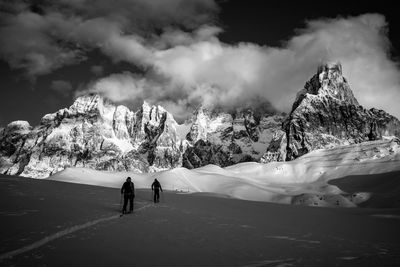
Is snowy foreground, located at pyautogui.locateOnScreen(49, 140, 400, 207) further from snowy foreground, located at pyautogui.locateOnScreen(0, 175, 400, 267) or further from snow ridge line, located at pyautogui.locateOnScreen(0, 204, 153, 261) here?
snow ridge line, located at pyautogui.locateOnScreen(0, 204, 153, 261)

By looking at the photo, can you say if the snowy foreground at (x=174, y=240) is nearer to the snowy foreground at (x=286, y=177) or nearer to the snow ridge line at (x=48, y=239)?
the snow ridge line at (x=48, y=239)

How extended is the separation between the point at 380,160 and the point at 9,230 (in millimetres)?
148872

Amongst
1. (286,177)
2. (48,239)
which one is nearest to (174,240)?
(48,239)

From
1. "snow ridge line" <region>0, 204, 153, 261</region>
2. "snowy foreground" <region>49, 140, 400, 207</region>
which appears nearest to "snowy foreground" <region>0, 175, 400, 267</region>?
"snow ridge line" <region>0, 204, 153, 261</region>

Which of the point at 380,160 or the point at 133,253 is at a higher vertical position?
the point at 380,160

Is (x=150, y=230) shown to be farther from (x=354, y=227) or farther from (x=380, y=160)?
(x=380, y=160)

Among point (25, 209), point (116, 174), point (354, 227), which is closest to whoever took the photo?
point (25, 209)

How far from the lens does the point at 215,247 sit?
9977 millimetres

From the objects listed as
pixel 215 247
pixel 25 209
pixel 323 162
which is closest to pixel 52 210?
pixel 25 209

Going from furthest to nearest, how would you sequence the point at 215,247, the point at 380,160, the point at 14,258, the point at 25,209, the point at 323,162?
the point at 323,162 < the point at 380,160 < the point at 25,209 < the point at 215,247 < the point at 14,258

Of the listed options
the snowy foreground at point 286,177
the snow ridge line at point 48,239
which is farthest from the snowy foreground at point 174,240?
the snowy foreground at point 286,177

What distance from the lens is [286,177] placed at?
5546 inches

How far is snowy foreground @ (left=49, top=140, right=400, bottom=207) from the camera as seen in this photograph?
7238cm

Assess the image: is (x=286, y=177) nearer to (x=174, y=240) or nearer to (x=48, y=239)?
(x=174, y=240)
